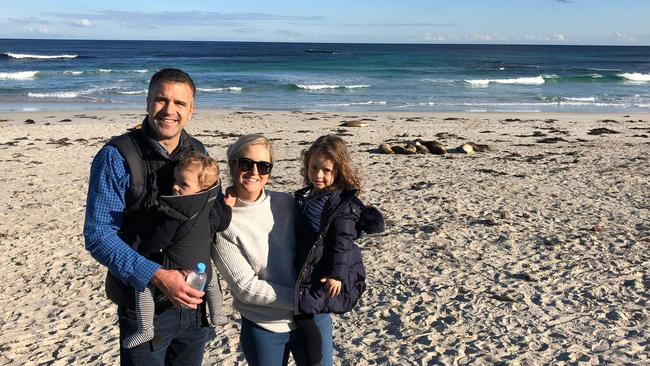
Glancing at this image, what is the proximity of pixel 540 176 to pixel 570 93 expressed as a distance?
2390cm

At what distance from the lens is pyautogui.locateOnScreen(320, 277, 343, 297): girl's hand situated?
2506 mm

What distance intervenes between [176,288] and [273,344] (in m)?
0.57

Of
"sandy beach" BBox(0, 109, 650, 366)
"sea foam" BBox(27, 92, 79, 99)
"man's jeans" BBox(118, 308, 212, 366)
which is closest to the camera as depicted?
"man's jeans" BBox(118, 308, 212, 366)

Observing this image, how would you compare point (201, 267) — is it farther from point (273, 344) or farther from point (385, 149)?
point (385, 149)

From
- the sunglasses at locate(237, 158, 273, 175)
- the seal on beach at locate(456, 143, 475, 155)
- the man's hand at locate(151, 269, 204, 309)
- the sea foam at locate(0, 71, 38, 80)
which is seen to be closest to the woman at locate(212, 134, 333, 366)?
the sunglasses at locate(237, 158, 273, 175)

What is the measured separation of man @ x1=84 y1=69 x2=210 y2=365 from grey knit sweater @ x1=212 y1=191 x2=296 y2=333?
0.85 feet

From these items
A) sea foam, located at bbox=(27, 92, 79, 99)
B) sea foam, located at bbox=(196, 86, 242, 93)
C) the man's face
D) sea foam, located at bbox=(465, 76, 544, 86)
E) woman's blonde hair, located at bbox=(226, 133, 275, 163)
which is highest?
the man's face

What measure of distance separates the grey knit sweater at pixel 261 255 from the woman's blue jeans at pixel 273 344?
88 mm

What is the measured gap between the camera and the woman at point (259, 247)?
97.7 inches

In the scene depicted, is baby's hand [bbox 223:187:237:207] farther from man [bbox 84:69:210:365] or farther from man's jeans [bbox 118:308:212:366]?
man's jeans [bbox 118:308:212:366]

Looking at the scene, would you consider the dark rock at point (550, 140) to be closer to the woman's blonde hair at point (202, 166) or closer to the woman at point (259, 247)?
the woman at point (259, 247)

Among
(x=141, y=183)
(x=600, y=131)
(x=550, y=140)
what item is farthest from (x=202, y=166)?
(x=600, y=131)

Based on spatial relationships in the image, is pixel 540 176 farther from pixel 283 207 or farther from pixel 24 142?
Answer: pixel 24 142

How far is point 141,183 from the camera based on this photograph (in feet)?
7.20
